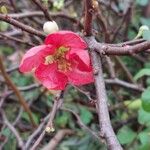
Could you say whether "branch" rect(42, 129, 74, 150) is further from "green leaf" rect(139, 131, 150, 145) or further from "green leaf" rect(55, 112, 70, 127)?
"green leaf" rect(139, 131, 150, 145)

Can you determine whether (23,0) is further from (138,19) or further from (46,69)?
(46,69)

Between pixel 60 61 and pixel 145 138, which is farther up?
pixel 60 61

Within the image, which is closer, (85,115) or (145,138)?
(145,138)

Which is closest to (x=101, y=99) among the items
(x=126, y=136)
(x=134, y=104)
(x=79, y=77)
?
(x=79, y=77)

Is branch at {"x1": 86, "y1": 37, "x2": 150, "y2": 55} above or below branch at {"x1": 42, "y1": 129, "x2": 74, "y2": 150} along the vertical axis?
above

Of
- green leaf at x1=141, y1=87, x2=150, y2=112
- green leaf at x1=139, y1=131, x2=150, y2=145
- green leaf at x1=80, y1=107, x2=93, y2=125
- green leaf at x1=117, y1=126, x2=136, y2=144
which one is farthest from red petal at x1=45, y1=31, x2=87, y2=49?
green leaf at x1=80, y1=107, x2=93, y2=125

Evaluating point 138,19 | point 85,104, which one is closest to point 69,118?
point 85,104

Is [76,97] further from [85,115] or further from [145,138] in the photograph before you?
[145,138]
